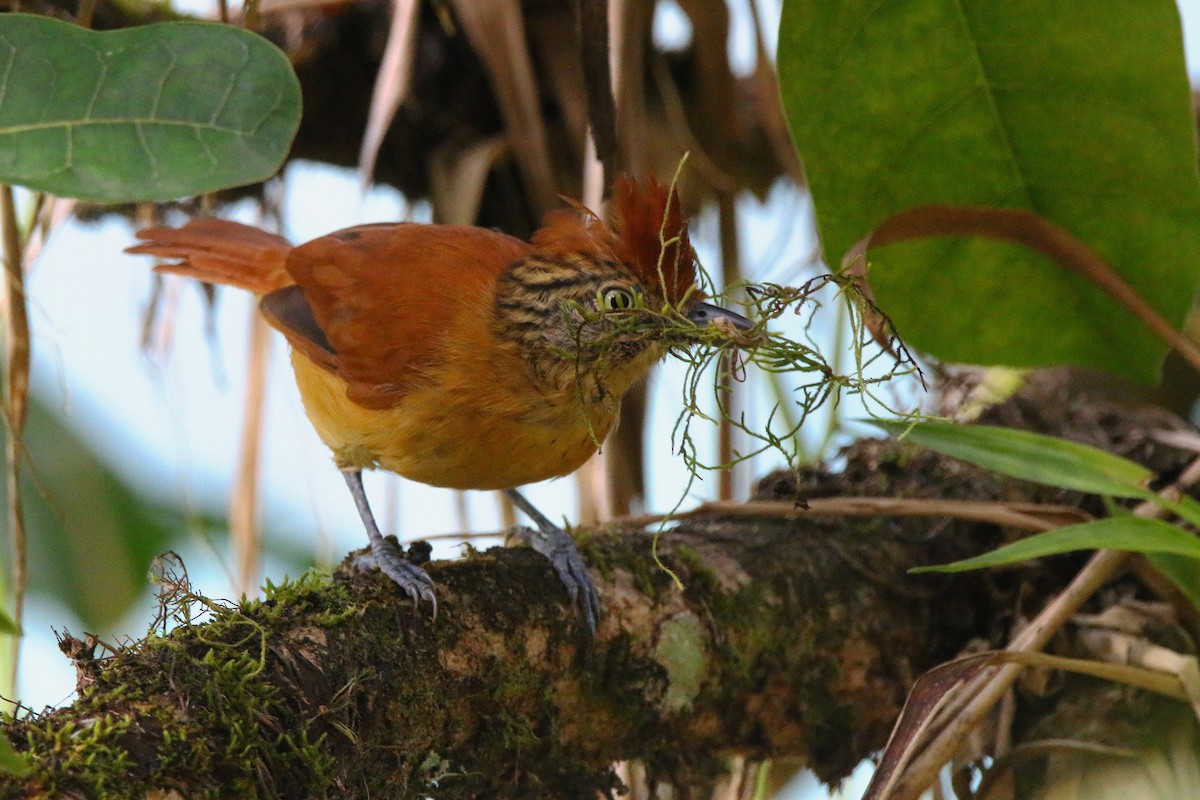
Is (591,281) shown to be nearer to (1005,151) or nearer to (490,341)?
(490,341)

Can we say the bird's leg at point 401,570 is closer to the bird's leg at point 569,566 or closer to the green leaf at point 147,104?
the bird's leg at point 569,566

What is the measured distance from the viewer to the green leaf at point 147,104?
1328 millimetres

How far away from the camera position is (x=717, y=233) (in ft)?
9.69

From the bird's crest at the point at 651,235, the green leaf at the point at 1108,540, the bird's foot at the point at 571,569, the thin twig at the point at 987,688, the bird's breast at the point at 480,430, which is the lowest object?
the thin twig at the point at 987,688

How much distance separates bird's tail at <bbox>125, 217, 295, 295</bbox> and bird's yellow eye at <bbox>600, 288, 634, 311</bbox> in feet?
3.15

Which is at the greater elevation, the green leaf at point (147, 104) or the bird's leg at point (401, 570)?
the green leaf at point (147, 104)

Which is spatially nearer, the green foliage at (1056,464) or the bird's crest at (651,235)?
the green foliage at (1056,464)

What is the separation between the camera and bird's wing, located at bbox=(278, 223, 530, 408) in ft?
7.25

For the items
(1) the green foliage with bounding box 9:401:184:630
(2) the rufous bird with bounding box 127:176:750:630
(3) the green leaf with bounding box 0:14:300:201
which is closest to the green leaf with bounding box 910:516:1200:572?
(2) the rufous bird with bounding box 127:176:750:630

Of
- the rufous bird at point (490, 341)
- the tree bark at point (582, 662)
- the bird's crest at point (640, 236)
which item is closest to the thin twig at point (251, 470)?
the rufous bird at point (490, 341)

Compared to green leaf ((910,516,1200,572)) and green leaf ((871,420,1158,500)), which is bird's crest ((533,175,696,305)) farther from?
green leaf ((910,516,1200,572))

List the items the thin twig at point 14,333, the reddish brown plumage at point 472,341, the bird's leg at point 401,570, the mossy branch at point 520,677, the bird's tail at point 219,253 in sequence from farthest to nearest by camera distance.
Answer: the bird's tail at point 219,253 → the reddish brown plumage at point 472,341 → the thin twig at point 14,333 → the bird's leg at point 401,570 → the mossy branch at point 520,677

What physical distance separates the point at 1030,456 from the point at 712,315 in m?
0.56

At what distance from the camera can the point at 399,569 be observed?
1.82 m
